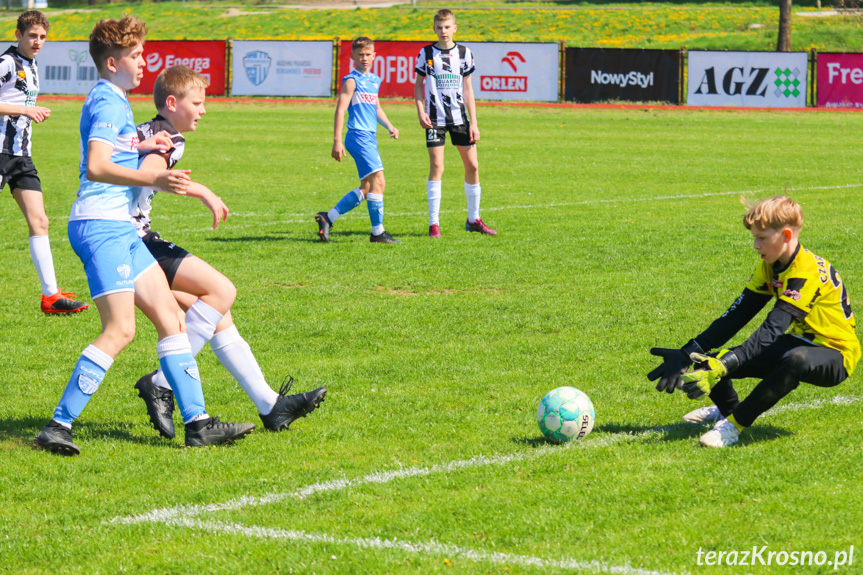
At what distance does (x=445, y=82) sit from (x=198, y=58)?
1086 inches

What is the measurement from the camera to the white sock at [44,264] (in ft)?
28.5

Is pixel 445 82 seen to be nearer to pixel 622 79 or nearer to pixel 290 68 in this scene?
pixel 622 79

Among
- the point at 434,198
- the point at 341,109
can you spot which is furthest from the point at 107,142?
the point at 434,198

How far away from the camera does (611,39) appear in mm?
57094

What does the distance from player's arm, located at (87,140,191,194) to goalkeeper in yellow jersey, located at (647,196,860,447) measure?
96.8 inches

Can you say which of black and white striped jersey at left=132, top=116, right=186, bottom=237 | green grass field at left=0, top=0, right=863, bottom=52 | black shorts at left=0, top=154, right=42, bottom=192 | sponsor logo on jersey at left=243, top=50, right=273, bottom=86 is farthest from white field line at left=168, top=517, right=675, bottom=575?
green grass field at left=0, top=0, right=863, bottom=52

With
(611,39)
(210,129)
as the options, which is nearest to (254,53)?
(210,129)

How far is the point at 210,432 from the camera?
5.26 metres

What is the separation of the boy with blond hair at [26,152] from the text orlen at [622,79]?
27.2m

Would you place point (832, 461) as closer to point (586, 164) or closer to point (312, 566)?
point (312, 566)

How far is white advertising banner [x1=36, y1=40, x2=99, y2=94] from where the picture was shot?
37594mm

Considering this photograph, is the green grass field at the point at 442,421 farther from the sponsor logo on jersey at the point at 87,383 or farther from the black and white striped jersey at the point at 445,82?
the black and white striped jersey at the point at 445,82

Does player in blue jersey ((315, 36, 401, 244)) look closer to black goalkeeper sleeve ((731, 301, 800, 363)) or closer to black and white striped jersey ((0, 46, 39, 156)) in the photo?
black and white striped jersey ((0, 46, 39, 156))

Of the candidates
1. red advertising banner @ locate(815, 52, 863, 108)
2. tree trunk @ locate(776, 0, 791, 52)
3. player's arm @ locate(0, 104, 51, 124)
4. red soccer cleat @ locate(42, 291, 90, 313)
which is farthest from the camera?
tree trunk @ locate(776, 0, 791, 52)
